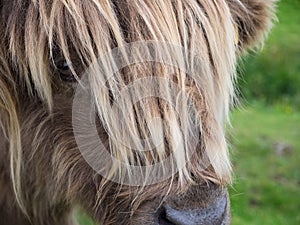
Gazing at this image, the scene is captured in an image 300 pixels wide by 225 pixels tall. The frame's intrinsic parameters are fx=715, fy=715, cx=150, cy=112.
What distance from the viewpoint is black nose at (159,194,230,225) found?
1.88 metres

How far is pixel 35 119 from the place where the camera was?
2.20m

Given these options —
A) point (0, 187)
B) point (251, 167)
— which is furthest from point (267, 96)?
point (0, 187)

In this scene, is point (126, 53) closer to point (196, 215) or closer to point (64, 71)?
point (64, 71)

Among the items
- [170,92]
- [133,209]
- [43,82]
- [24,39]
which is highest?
[24,39]

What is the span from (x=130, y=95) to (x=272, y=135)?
5430mm

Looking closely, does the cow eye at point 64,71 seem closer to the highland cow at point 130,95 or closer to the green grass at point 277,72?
the highland cow at point 130,95

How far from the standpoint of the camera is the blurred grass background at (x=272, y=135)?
5785 mm

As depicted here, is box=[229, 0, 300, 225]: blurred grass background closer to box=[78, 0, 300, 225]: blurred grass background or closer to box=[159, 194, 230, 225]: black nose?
box=[78, 0, 300, 225]: blurred grass background

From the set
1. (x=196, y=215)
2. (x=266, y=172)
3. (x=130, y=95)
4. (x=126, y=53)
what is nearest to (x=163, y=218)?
(x=196, y=215)

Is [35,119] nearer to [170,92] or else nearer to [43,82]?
[43,82]

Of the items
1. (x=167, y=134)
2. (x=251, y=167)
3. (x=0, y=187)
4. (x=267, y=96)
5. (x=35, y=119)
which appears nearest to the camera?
(x=167, y=134)

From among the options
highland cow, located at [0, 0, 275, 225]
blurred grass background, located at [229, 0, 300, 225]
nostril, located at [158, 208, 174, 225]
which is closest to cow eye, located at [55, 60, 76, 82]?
highland cow, located at [0, 0, 275, 225]

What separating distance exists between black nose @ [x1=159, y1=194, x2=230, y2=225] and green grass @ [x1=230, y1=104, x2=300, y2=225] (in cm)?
307

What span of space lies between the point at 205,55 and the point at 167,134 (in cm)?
29
